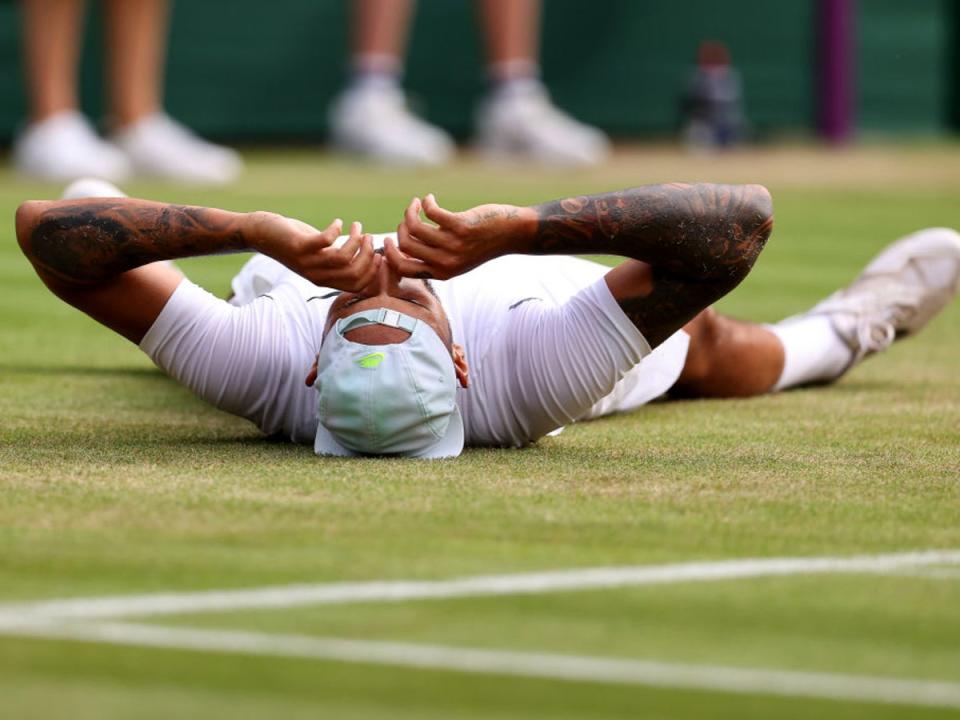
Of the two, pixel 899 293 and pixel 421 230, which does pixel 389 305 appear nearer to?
pixel 421 230

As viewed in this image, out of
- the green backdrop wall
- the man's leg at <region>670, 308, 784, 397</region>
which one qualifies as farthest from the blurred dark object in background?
the man's leg at <region>670, 308, 784, 397</region>

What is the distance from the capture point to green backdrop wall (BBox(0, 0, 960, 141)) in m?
11.8

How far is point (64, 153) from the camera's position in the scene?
8297 mm

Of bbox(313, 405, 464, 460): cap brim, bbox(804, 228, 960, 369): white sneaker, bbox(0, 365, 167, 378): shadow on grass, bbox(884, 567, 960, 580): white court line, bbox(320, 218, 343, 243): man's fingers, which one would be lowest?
bbox(0, 365, 167, 378): shadow on grass

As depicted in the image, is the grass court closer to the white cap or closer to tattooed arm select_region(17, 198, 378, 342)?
the white cap

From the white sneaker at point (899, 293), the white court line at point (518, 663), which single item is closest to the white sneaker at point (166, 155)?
the white sneaker at point (899, 293)

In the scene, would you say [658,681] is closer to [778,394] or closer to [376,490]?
[376,490]

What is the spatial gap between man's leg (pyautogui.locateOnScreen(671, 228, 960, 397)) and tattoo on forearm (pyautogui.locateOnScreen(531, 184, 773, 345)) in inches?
27.4

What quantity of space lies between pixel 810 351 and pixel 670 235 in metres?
1.10

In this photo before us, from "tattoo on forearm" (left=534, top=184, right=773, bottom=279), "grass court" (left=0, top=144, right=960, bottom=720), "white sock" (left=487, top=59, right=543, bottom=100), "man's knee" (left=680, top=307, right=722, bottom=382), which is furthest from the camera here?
"white sock" (left=487, top=59, right=543, bottom=100)

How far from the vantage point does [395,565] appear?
217 centimetres

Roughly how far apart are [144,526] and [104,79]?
378 inches

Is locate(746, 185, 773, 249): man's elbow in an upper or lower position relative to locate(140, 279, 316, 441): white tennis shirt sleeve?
upper

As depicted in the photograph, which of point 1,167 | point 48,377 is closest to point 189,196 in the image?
point 1,167
